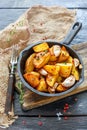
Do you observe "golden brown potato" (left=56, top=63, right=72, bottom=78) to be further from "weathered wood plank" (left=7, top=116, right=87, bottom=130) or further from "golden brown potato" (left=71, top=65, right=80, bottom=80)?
"weathered wood plank" (left=7, top=116, right=87, bottom=130)

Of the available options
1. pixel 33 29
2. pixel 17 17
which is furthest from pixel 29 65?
pixel 17 17

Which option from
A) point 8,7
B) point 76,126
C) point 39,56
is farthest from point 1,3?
point 76,126

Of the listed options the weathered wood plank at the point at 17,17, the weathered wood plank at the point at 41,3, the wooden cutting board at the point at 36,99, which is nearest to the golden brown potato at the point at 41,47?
the wooden cutting board at the point at 36,99

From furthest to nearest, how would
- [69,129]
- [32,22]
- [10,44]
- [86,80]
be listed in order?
[32,22] → [10,44] → [86,80] → [69,129]

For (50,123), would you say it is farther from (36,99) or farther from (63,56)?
(63,56)

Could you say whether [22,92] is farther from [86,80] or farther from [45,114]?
[86,80]
